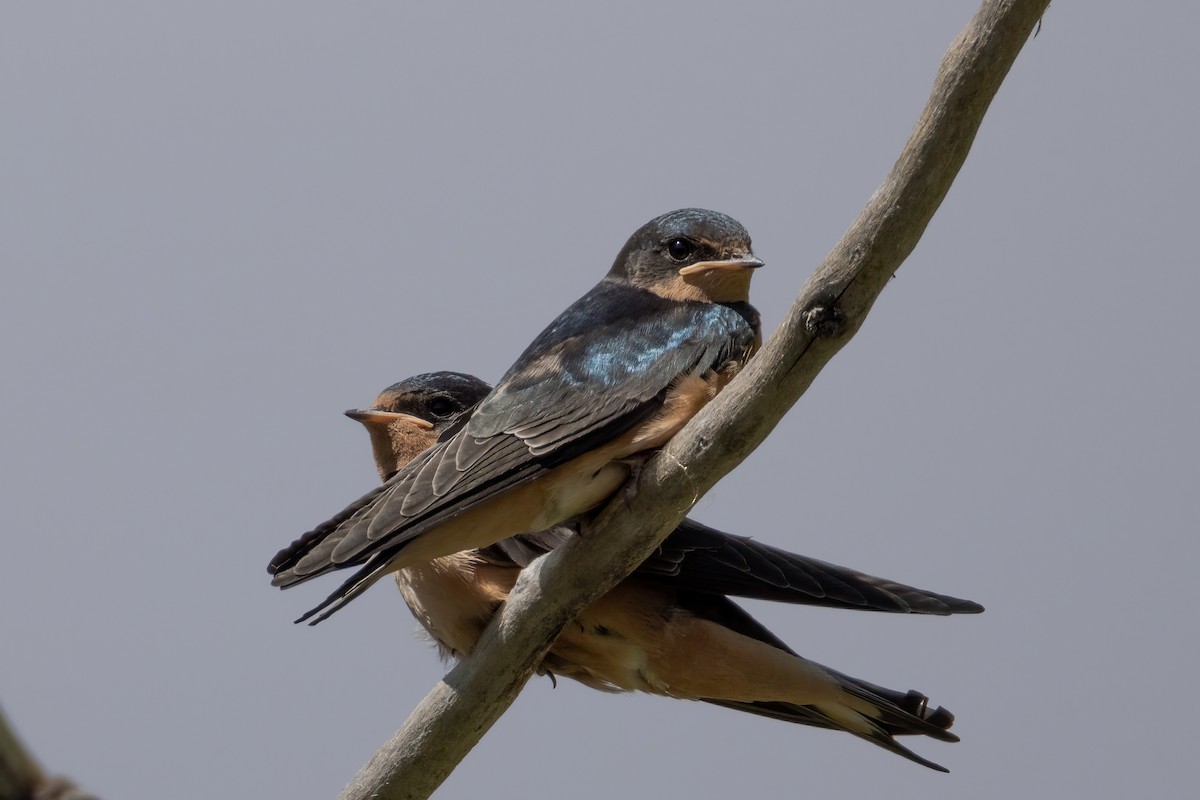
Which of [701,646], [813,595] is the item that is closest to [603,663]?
[701,646]

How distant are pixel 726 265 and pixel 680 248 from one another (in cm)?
23

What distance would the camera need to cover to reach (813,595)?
3.40 metres

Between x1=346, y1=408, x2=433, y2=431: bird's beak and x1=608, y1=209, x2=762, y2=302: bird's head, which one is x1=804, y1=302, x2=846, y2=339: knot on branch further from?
x1=346, y1=408, x2=433, y2=431: bird's beak

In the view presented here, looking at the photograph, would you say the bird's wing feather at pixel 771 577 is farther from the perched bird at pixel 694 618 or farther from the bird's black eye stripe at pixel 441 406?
the bird's black eye stripe at pixel 441 406

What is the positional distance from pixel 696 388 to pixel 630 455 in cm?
23

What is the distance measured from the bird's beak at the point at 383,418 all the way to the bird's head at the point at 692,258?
67 cm

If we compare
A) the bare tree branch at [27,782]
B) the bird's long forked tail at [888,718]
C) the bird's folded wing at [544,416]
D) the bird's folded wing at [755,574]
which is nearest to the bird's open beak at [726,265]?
the bird's folded wing at [544,416]

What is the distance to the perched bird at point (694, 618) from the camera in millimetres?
3447

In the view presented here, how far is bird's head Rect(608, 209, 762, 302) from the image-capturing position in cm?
349

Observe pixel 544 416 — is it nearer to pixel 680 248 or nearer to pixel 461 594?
pixel 461 594

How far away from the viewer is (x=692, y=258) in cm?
363

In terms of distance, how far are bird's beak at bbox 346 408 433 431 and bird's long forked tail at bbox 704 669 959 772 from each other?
1.05 m

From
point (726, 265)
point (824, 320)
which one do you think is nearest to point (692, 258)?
point (726, 265)

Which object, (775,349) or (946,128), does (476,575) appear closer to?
(775,349)
